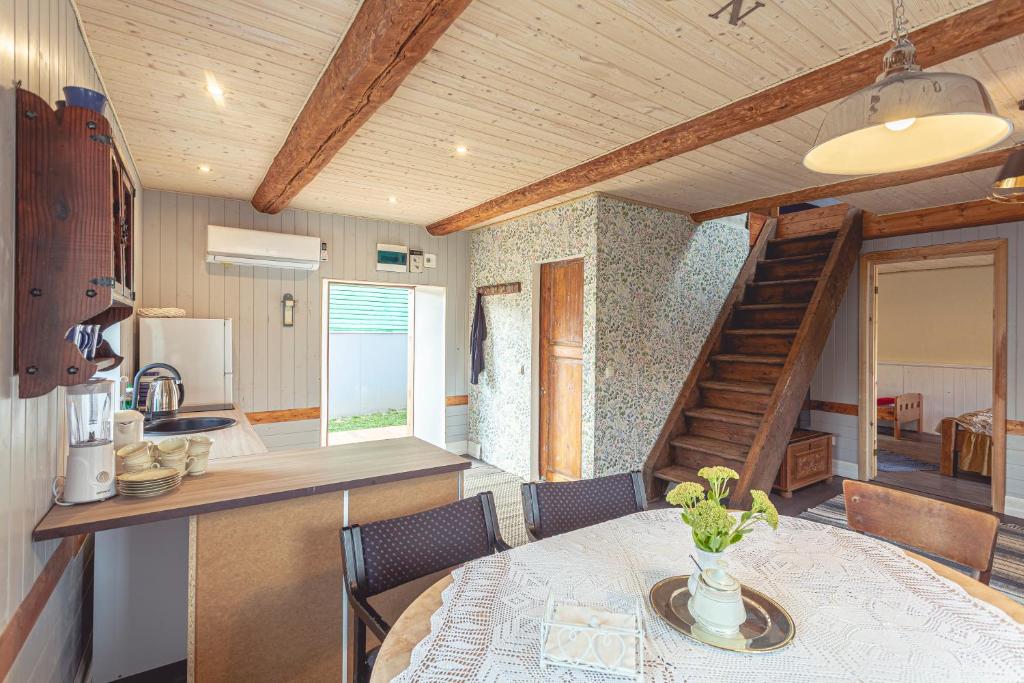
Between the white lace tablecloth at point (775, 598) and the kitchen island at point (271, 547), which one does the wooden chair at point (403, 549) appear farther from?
the kitchen island at point (271, 547)

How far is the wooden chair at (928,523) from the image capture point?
1.55 metres

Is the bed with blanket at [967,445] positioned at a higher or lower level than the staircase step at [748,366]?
lower

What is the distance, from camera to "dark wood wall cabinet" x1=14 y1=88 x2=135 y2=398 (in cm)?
114

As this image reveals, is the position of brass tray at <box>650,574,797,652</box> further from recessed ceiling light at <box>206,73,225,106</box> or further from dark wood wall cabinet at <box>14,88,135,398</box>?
recessed ceiling light at <box>206,73,225,106</box>

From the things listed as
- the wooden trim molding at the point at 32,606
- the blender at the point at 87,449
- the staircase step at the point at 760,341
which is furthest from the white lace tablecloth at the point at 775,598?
the staircase step at the point at 760,341

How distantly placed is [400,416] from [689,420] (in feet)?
15.8

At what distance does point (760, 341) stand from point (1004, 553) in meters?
2.16

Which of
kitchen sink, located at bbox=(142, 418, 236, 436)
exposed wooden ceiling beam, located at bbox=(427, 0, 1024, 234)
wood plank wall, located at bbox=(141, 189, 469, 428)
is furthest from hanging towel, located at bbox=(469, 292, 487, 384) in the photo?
kitchen sink, located at bbox=(142, 418, 236, 436)

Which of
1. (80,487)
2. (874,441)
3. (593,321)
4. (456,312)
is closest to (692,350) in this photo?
(593,321)

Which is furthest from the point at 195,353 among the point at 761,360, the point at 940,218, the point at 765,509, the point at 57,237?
the point at 940,218

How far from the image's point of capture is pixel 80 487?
59.0 inches

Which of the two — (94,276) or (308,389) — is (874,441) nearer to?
(308,389)

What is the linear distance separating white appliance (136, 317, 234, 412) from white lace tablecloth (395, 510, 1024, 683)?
10.6 feet

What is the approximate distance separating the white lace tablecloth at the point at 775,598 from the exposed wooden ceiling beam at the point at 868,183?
6.83 feet
